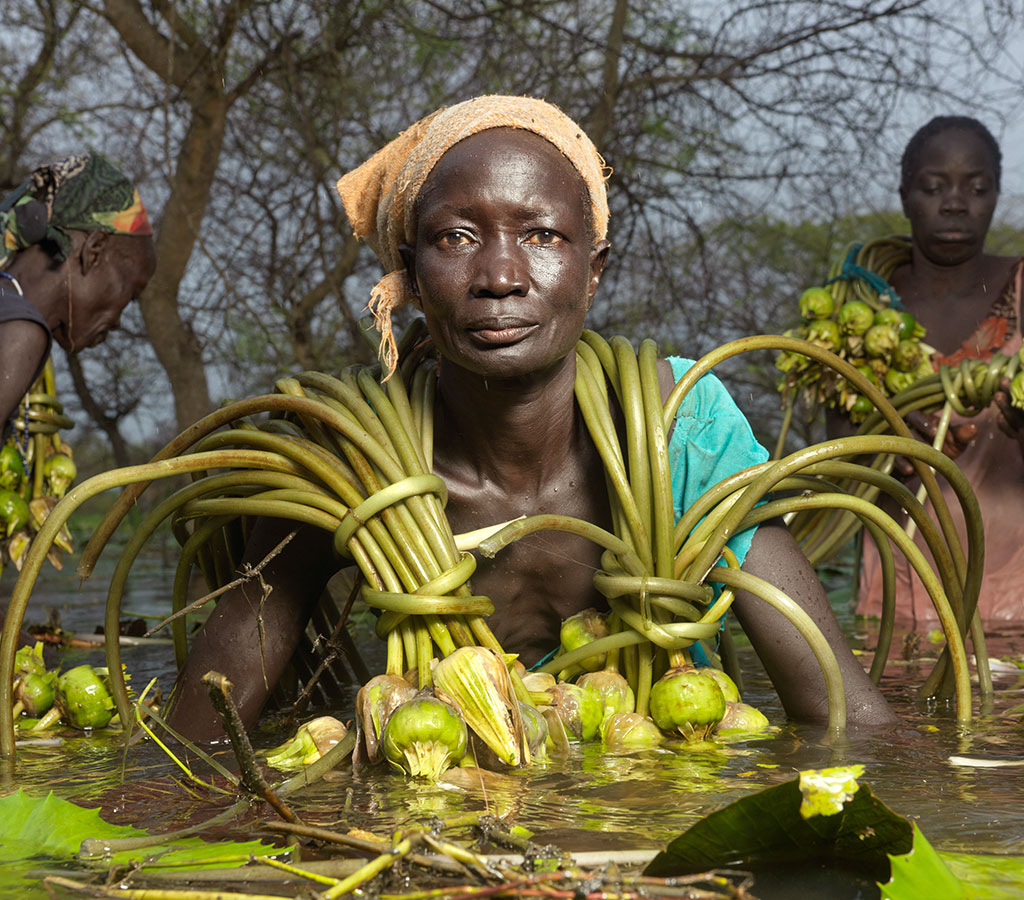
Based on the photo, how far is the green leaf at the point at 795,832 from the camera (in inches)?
49.6

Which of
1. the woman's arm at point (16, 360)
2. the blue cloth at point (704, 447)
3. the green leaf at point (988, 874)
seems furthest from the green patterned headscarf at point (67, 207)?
the green leaf at point (988, 874)

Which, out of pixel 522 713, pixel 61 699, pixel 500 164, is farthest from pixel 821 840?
pixel 61 699

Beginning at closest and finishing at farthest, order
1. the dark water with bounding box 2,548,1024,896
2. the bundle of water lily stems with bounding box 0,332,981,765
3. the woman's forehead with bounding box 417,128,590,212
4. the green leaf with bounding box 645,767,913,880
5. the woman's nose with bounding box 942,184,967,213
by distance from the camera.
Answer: the green leaf with bounding box 645,767,913,880, the dark water with bounding box 2,548,1024,896, the bundle of water lily stems with bounding box 0,332,981,765, the woman's forehead with bounding box 417,128,590,212, the woman's nose with bounding box 942,184,967,213

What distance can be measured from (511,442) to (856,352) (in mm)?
1925

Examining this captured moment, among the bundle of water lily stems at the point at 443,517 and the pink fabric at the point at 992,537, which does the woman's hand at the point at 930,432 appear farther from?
the bundle of water lily stems at the point at 443,517

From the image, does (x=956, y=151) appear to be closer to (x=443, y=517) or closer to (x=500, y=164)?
(x=500, y=164)

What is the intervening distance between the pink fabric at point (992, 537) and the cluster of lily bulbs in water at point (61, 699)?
9.88 ft

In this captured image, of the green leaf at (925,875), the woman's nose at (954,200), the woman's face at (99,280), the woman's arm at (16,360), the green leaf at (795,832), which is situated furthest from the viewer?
the woman's nose at (954,200)

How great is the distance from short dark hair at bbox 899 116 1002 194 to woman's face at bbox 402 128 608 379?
2.78 metres

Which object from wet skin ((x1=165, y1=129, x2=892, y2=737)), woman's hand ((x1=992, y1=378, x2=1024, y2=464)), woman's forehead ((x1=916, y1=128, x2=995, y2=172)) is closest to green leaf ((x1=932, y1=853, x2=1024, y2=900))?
wet skin ((x1=165, y1=129, x2=892, y2=737))

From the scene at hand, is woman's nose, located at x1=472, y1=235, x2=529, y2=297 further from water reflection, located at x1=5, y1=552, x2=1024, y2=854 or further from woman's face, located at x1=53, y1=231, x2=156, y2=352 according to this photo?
woman's face, located at x1=53, y1=231, x2=156, y2=352

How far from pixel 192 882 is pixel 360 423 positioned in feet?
3.72

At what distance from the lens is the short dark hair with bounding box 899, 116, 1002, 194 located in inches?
176

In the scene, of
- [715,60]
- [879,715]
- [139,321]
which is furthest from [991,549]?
[139,321]
